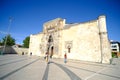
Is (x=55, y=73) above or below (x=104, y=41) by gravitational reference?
below

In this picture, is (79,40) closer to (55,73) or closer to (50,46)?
(50,46)

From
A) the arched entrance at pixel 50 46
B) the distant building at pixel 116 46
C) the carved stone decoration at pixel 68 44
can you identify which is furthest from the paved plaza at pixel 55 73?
the distant building at pixel 116 46

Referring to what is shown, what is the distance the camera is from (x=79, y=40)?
59.1 ft

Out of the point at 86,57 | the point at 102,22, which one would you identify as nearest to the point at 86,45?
the point at 86,57

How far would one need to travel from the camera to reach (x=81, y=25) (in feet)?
60.8

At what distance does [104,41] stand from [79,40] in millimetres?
5142

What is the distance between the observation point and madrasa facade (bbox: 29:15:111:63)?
47.6ft

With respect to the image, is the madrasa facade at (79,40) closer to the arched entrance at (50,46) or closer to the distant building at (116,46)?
the arched entrance at (50,46)

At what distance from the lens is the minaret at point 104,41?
44.6 feet

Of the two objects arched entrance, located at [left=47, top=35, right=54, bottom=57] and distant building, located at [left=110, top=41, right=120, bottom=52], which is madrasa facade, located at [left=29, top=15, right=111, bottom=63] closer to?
arched entrance, located at [left=47, top=35, right=54, bottom=57]

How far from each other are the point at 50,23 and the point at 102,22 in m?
16.2

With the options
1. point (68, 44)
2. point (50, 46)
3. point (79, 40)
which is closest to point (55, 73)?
point (79, 40)

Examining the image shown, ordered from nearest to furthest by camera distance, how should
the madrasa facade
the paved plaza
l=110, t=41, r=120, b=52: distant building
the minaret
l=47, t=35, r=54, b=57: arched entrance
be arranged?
1. the paved plaza
2. the minaret
3. the madrasa facade
4. l=47, t=35, r=54, b=57: arched entrance
5. l=110, t=41, r=120, b=52: distant building

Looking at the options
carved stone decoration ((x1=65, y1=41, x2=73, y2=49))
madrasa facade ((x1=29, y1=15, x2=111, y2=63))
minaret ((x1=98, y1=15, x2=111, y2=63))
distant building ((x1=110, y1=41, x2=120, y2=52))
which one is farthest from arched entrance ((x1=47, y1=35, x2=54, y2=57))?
distant building ((x1=110, y1=41, x2=120, y2=52))
